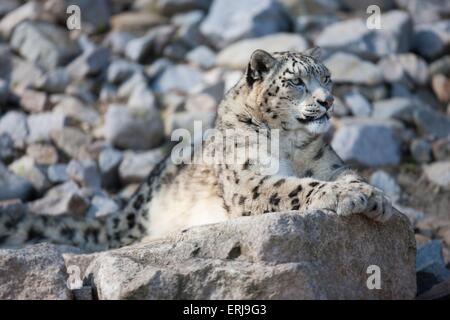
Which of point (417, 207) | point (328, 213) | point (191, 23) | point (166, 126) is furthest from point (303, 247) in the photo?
point (191, 23)

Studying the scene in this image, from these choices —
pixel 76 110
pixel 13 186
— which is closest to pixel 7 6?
pixel 76 110

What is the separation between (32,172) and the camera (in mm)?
12062

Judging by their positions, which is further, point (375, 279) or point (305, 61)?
point (305, 61)

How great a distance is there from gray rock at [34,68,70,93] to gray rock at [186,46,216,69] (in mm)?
2332

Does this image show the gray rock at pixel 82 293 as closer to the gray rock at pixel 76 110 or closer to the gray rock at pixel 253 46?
the gray rock at pixel 76 110

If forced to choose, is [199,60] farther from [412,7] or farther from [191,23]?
[412,7]

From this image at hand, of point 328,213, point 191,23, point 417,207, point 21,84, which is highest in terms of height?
point 191,23

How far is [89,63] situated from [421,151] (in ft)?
18.9

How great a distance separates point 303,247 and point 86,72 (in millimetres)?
10128

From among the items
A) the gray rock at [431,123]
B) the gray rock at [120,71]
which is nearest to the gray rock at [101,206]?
the gray rock at [120,71]

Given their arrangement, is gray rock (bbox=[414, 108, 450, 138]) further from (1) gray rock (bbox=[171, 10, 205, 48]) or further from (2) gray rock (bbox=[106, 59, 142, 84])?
(2) gray rock (bbox=[106, 59, 142, 84])

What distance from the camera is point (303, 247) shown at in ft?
17.9
